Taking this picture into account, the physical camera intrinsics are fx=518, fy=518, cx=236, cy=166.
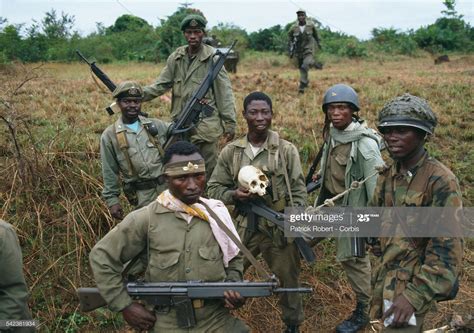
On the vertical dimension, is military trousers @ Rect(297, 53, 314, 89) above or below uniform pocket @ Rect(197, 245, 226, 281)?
above

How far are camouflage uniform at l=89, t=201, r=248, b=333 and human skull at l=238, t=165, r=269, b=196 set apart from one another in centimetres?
77

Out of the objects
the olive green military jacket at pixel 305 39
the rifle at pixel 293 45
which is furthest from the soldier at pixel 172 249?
the rifle at pixel 293 45

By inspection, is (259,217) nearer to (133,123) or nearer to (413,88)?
(133,123)

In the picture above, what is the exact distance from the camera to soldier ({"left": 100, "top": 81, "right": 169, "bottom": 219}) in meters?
4.67

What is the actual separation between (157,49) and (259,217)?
18.5m

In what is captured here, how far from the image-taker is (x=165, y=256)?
9.91 feet

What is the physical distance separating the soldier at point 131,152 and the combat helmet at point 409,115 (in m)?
2.45

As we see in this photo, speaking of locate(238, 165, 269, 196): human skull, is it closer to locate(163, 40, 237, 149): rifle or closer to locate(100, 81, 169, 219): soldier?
locate(100, 81, 169, 219): soldier

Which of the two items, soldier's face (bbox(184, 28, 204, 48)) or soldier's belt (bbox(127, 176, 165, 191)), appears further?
soldier's face (bbox(184, 28, 204, 48))

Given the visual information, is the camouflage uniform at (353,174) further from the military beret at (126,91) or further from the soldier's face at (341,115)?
the military beret at (126,91)

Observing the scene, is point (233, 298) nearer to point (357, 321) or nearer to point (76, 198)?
point (357, 321)

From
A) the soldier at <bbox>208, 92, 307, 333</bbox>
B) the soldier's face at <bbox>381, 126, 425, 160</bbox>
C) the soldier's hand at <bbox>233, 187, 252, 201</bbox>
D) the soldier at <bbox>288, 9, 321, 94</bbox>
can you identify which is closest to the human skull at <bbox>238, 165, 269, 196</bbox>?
the soldier's hand at <bbox>233, 187, 252, 201</bbox>

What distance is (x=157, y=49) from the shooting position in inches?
846

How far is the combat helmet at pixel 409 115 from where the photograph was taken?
2812mm
